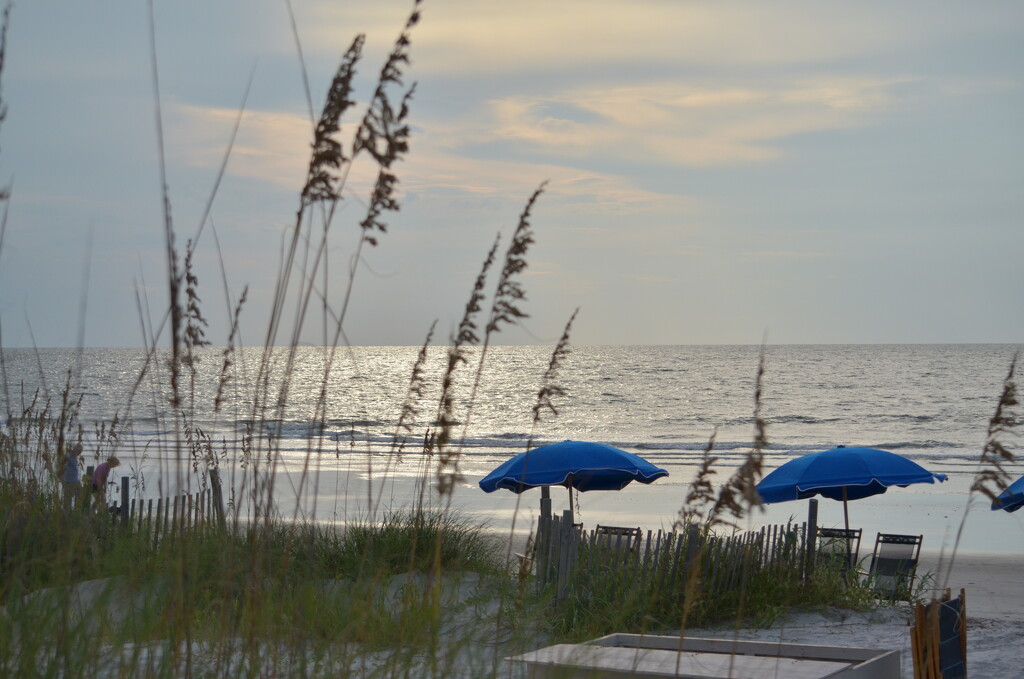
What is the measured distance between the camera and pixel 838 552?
31.5 ft

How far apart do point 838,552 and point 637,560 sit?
10.2 feet

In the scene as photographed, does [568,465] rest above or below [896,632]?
above

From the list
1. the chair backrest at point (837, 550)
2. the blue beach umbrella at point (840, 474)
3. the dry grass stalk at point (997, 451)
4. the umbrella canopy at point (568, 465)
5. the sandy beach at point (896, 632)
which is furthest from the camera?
the blue beach umbrella at point (840, 474)

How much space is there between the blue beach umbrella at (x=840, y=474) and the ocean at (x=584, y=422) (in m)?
0.68

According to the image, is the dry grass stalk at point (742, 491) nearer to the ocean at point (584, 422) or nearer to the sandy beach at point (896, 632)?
the ocean at point (584, 422)

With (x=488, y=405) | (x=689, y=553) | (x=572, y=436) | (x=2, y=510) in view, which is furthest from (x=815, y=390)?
(x=2, y=510)

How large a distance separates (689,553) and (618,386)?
61172mm

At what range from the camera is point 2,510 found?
491 cm

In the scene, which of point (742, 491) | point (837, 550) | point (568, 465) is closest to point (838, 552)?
point (837, 550)

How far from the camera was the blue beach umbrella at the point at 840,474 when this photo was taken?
30.0 ft

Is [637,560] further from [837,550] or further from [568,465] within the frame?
[837,550]

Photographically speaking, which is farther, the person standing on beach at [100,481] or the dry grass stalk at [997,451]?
the person standing on beach at [100,481]

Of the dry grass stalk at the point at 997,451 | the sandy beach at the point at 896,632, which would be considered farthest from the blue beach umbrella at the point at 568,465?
the dry grass stalk at the point at 997,451

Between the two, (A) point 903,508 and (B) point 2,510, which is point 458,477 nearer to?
(B) point 2,510
